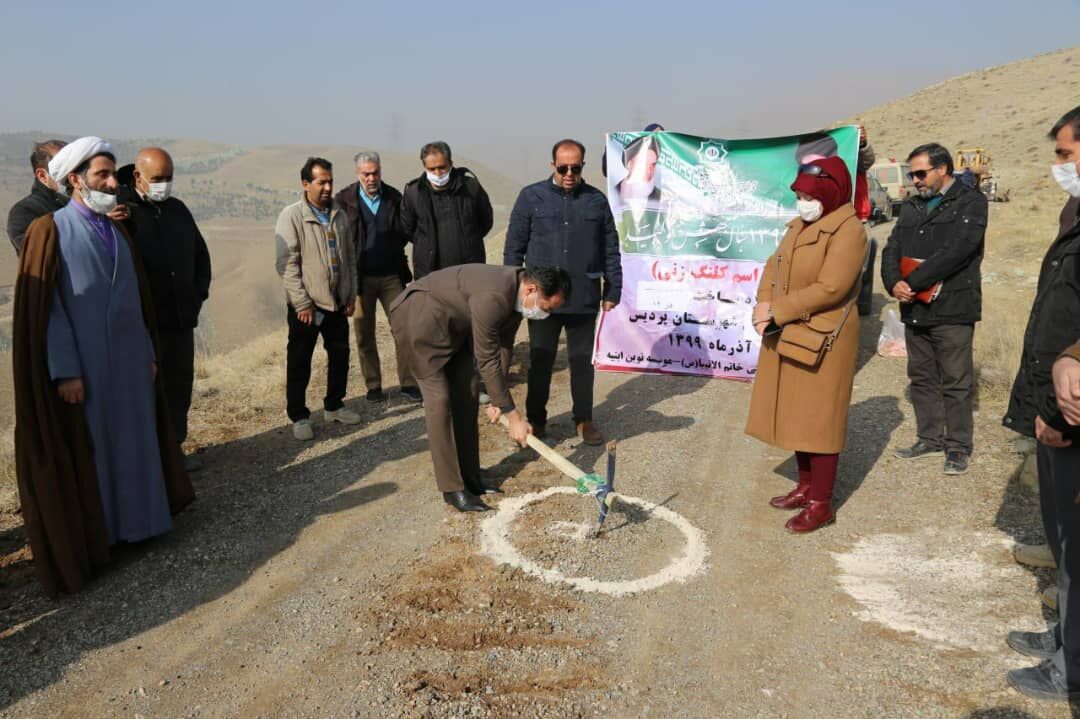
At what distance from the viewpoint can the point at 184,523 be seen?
14.1ft

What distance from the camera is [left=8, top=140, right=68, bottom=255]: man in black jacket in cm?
403

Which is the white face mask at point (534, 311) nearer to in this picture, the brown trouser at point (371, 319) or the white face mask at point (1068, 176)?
the white face mask at point (1068, 176)

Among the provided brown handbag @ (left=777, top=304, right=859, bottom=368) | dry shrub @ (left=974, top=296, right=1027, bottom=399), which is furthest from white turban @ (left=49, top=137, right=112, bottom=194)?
dry shrub @ (left=974, top=296, right=1027, bottom=399)

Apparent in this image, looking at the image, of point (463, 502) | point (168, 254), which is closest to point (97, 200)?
point (168, 254)

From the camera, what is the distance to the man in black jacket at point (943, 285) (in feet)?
15.4

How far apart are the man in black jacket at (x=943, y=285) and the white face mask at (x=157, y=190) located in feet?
15.4

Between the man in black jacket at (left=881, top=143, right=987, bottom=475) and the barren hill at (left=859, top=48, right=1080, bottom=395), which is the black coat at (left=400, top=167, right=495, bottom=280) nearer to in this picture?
the man in black jacket at (left=881, top=143, right=987, bottom=475)

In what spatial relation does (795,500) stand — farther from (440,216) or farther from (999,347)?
(999,347)

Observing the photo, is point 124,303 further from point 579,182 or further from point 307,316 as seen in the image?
point 579,182

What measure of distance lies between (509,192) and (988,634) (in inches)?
3921

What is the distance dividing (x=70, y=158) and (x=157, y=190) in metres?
0.99

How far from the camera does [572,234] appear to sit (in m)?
5.36

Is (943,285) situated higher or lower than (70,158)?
lower

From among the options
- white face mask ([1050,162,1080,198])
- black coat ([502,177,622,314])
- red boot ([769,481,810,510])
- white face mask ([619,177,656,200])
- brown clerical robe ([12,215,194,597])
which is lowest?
red boot ([769,481,810,510])
